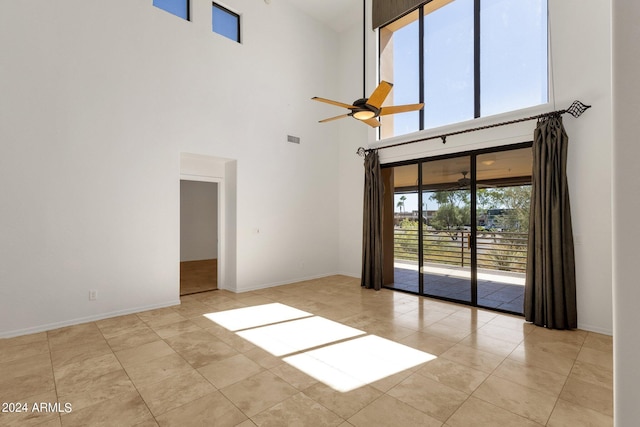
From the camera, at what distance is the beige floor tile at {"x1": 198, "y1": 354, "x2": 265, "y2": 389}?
2637 mm

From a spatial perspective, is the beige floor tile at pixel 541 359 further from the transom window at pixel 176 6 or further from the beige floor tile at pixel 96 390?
the transom window at pixel 176 6

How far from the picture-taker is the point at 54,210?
386 centimetres

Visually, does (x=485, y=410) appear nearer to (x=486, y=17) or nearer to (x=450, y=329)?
(x=450, y=329)

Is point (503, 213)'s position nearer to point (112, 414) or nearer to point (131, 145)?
point (112, 414)

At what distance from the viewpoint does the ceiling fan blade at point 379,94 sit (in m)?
3.28

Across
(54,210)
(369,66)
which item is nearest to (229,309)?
(54,210)

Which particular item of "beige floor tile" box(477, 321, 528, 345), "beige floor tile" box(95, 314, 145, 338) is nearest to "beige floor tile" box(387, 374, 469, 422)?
"beige floor tile" box(477, 321, 528, 345)

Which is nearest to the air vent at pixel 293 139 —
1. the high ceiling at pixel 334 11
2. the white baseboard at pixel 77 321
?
the high ceiling at pixel 334 11

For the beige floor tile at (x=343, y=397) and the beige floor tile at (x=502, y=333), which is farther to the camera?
the beige floor tile at (x=502, y=333)

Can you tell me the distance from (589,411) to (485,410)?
762mm

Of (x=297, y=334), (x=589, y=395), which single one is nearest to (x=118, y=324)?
(x=297, y=334)

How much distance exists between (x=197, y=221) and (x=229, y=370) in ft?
25.6

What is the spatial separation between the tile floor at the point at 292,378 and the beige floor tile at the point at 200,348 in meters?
0.01

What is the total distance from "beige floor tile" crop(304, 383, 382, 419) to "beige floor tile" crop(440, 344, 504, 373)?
107 cm
